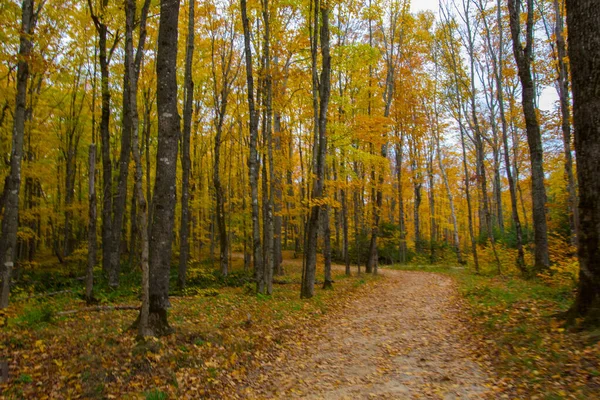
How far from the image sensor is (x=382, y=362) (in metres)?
5.43

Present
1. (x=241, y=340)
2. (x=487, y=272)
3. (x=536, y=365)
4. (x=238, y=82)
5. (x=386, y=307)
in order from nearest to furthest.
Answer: (x=536, y=365) → (x=241, y=340) → (x=386, y=307) → (x=487, y=272) → (x=238, y=82)

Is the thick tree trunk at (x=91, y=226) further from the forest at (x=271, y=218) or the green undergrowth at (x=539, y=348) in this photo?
the green undergrowth at (x=539, y=348)

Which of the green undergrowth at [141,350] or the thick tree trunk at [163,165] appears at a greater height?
the thick tree trunk at [163,165]

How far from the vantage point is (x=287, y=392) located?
4.64m

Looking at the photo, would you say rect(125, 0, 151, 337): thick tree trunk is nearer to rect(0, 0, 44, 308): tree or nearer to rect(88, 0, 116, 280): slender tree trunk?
rect(0, 0, 44, 308): tree

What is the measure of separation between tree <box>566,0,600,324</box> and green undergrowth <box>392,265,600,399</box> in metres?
0.58

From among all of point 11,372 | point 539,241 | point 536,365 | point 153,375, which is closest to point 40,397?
point 11,372

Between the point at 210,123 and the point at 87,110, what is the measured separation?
716 cm

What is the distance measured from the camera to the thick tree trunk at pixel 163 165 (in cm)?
610

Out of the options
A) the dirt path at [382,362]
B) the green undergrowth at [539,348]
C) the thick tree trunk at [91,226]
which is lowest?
the dirt path at [382,362]

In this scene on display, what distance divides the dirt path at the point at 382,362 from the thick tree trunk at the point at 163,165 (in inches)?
88.7

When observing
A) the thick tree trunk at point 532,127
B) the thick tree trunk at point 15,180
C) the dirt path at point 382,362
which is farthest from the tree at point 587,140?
the thick tree trunk at point 15,180

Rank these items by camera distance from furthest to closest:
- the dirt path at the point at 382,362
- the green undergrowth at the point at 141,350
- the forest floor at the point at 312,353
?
the dirt path at the point at 382,362 → the green undergrowth at the point at 141,350 → the forest floor at the point at 312,353

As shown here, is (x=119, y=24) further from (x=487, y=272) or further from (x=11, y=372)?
(x=487, y=272)
